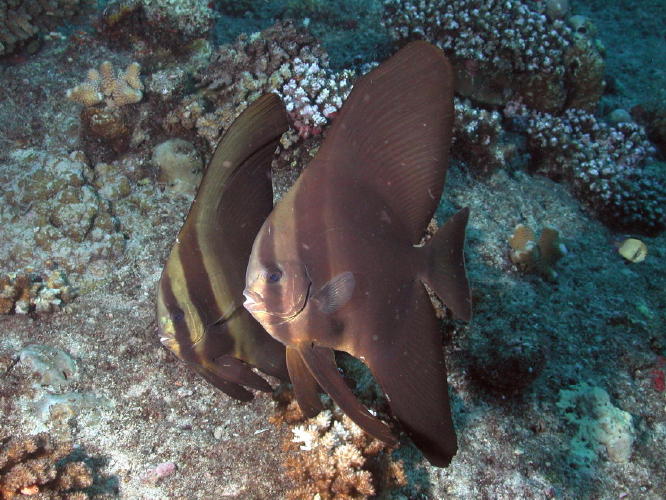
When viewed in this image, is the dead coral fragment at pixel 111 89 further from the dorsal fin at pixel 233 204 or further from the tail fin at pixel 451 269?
the tail fin at pixel 451 269

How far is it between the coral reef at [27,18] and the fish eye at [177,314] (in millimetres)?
5004

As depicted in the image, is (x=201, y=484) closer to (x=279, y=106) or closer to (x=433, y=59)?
(x=279, y=106)

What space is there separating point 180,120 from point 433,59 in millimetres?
3480

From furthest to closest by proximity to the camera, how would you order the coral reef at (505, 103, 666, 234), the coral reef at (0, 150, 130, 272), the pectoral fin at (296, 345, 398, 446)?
the coral reef at (505, 103, 666, 234), the coral reef at (0, 150, 130, 272), the pectoral fin at (296, 345, 398, 446)

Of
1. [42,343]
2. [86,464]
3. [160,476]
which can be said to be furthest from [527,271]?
[42,343]

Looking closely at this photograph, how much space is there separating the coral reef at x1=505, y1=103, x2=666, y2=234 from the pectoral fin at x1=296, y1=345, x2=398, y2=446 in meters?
4.89

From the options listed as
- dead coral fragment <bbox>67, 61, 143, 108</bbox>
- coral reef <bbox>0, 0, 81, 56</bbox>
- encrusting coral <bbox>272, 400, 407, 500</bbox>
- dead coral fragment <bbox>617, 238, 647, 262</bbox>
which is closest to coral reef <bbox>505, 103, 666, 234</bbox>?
dead coral fragment <bbox>617, 238, 647, 262</bbox>

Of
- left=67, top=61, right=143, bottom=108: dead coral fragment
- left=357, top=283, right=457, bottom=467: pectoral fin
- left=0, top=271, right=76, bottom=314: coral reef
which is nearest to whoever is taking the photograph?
left=357, top=283, right=457, bottom=467: pectoral fin

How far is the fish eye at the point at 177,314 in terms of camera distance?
2.08 metres

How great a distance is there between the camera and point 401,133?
1.65m

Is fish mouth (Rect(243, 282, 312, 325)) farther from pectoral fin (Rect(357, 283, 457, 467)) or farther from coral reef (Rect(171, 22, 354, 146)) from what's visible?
coral reef (Rect(171, 22, 354, 146))

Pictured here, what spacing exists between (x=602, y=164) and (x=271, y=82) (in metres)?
3.97

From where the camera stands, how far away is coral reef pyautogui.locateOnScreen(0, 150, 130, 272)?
3.92 metres

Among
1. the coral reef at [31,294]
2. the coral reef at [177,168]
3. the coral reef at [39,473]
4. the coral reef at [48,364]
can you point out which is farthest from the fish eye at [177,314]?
the coral reef at [177,168]
